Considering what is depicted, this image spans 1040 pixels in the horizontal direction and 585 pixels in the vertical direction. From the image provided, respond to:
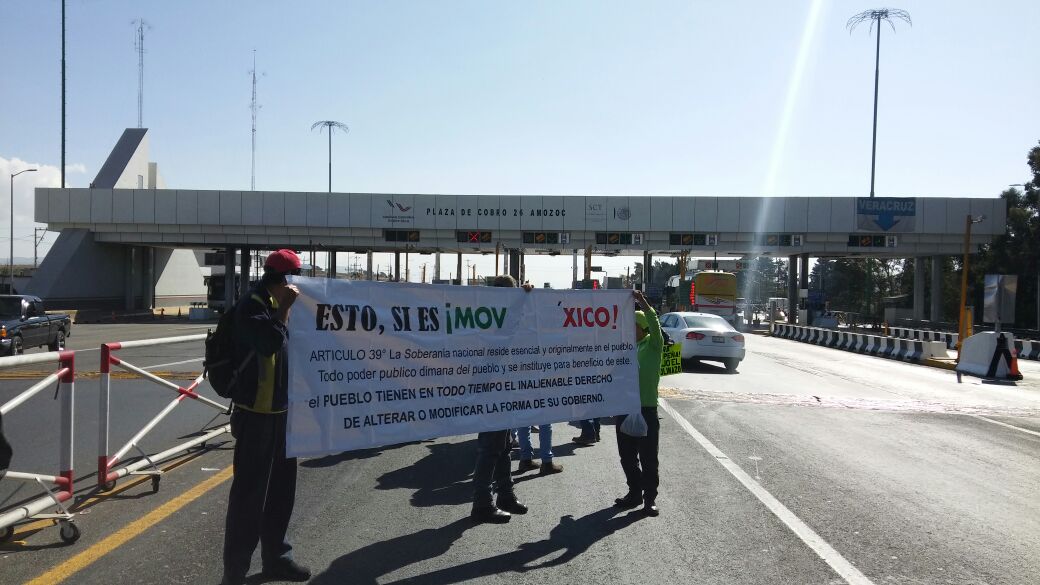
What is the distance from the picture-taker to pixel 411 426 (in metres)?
5.15

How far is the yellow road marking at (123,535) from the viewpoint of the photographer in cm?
431

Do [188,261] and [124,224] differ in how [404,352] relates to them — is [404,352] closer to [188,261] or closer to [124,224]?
[124,224]

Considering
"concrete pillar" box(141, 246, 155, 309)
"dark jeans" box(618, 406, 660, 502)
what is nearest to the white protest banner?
"dark jeans" box(618, 406, 660, 502)

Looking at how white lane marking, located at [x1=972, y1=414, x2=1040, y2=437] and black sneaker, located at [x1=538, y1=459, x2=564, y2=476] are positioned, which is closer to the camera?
black sneaker, located at [x1=538, y1=459, x2=564, y2=476]

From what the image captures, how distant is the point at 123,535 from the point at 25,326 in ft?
58.1

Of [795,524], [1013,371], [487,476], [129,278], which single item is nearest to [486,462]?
[487,476]

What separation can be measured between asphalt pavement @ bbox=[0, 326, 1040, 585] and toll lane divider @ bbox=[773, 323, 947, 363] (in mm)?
14842

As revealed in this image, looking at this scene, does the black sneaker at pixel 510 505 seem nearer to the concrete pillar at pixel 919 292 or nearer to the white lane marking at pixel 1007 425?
the white lane marking at pixel 1007 425

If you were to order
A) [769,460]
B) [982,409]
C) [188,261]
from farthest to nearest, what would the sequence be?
[188,261] < [982,409] < [769,460]

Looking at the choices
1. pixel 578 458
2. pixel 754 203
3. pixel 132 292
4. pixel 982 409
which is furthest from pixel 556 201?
pixel 578 458

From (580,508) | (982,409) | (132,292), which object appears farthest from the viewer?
(132,292)

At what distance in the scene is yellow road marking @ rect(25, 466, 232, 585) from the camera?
4.31 m

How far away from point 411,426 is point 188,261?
65992mm

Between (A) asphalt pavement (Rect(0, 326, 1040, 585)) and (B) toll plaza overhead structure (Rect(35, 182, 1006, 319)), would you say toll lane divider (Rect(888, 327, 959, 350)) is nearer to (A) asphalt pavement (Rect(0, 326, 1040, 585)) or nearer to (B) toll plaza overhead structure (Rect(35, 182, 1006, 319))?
(B) toll plaza overhead structure (Rect(35, 182, 1006, 319))
